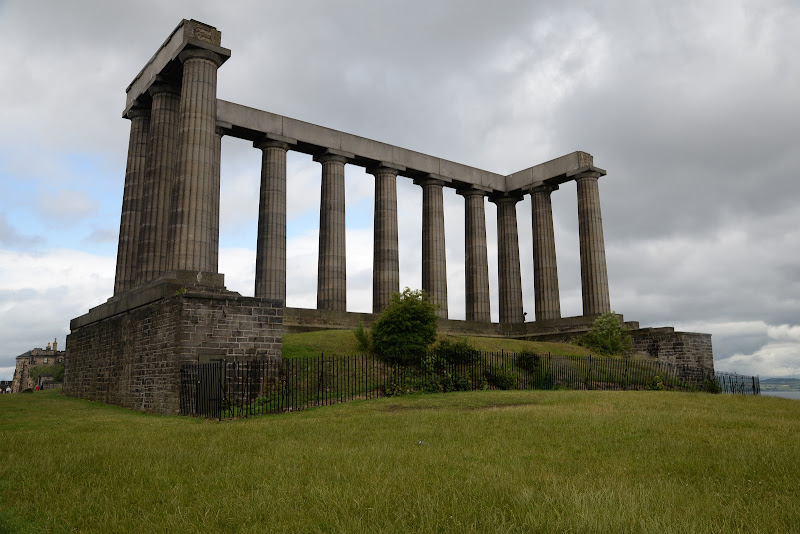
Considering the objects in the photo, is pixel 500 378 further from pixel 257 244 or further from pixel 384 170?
pixel 384 170

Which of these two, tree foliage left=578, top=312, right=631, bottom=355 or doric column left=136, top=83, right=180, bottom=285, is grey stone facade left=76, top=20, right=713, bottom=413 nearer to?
doric column left=136, top=83, right=180, bottom=285

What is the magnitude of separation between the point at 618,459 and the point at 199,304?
15.3m

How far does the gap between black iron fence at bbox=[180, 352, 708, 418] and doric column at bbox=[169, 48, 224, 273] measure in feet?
20.6

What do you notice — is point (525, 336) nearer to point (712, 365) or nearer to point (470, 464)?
point (712, 365)

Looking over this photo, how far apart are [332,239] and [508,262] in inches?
618

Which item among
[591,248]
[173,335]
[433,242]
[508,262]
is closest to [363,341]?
Answer: [173,335]

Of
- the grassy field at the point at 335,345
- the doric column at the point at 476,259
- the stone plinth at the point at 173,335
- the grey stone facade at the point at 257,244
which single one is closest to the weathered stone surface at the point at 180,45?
the grey stone facade at the point at 257,244

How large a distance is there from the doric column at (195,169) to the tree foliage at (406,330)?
25.0 ft

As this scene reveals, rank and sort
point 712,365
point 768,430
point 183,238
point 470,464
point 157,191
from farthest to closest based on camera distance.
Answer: point 712,365
point 157,191
point 183,238
point 768,430
point 470,464

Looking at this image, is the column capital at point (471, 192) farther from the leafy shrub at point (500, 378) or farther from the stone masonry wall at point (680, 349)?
the leafy shrub at point (500, 378)

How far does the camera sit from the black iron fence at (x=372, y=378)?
18.1 m

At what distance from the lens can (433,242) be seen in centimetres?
4044

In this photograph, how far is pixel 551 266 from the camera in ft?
143

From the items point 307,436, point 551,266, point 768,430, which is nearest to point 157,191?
point 307,436
